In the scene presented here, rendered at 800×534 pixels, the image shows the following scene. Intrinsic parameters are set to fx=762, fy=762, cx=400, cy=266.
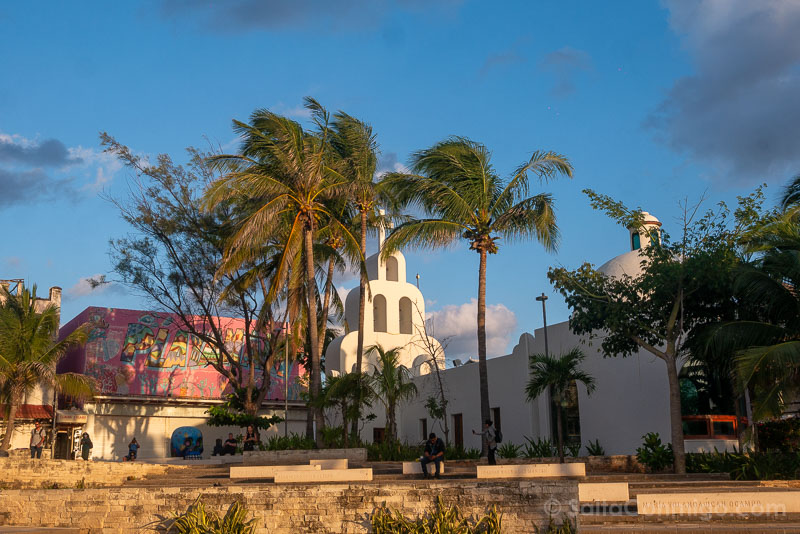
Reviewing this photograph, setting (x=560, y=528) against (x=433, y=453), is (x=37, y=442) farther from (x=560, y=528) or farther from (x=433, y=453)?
(x=560, y=528)

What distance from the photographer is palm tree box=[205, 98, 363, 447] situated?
69.2ft

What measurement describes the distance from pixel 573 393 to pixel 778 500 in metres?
11.1

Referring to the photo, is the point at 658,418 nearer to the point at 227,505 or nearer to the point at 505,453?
the point at 505,453

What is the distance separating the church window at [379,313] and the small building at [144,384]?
4411 millimetres

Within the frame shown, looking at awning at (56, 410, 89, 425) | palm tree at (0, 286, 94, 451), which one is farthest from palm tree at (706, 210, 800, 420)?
awning at (56, 410, 89, 425)

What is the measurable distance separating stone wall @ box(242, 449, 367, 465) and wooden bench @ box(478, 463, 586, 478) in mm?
6466

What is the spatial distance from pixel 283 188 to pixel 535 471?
11.6m

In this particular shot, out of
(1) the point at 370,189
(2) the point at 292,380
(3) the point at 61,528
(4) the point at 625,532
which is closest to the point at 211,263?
(1) the point at 370,189

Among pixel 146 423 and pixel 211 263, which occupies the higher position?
pixel 211 263

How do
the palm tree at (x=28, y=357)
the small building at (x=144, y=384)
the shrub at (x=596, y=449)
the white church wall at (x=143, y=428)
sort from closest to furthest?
1. the shrub at (x=596, y=449)
2. the palm tree at (x=28, y=357)
3. the small building at (x=144, y=384)
4. the white church wall at (x=143, y=428)

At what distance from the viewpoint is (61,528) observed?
1277 cm

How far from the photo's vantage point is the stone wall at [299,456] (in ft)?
64.7

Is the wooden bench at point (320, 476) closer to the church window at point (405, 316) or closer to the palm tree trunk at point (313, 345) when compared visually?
the palm tree trunk at point (313, 345)

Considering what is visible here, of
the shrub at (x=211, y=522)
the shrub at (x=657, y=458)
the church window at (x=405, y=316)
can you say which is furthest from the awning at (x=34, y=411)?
the shrub at (x=657, y=458)
